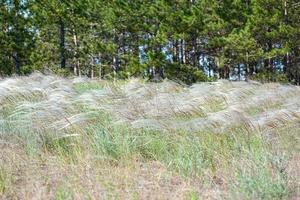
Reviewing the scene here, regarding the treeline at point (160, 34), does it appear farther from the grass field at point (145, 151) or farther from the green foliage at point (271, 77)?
the grass field at point (145, 151)

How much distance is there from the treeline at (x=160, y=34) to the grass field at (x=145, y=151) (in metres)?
14.0

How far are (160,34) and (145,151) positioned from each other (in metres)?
16.0

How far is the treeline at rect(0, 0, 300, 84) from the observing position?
18938 millimetres

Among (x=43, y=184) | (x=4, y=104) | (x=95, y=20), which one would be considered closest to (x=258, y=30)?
(x=95, y=20)

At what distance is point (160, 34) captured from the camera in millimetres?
19453

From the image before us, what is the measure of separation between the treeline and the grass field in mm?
13978

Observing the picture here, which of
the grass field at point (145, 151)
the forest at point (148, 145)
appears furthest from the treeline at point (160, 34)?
the grass field at point (145, 151)

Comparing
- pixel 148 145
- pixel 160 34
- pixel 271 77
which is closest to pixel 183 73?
pixel 160 34

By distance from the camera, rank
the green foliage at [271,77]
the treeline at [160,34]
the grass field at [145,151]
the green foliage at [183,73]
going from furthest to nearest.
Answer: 1. the green foliage at [183,73]
2. the green foliage at [271,77]
3. the treeline at [160,34]
4. the grass field at [145,151]

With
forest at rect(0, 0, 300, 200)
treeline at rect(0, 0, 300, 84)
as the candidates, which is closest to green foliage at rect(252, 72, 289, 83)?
treeline at rect(0, 0, 300, 84)

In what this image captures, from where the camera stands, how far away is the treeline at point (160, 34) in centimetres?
1894

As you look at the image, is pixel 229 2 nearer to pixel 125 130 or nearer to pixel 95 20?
pixel 95 20

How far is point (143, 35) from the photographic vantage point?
2275 centimetres

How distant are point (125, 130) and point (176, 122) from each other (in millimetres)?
560
